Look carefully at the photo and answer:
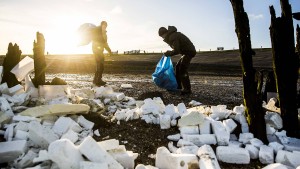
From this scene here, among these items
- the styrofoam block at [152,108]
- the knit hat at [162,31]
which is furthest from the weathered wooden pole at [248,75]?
the knit hat at [162,31]

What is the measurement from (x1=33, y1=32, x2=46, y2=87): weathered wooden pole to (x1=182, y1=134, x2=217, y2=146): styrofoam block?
3.17 meters

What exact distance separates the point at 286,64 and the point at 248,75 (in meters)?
0.54

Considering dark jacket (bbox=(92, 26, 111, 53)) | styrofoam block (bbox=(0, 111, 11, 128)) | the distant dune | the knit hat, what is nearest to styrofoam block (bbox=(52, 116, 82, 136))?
styrofoam block (bbox=(0, 111, 11, 128))

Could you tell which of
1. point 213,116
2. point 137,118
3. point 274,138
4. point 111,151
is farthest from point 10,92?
point 274,138

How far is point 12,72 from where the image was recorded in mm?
5785

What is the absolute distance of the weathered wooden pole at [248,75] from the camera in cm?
420

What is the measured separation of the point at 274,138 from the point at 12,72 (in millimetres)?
4528

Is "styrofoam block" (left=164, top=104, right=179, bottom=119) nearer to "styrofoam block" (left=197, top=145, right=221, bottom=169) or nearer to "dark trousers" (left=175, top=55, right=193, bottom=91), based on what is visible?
"styrofoam block" (left=197, top=145, right=221, bottom=169)

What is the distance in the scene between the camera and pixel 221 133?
414cm

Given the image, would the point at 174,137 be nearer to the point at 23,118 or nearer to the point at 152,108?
the point at 152,108

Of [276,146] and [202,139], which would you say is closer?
[276,146]

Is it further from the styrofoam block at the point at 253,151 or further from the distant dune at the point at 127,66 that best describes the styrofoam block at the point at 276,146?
the distant dune at the point at 127,66

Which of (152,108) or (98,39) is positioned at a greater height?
(98,39)

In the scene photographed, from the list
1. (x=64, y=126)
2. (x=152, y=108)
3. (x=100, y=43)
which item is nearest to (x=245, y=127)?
(x=152, y=108)
